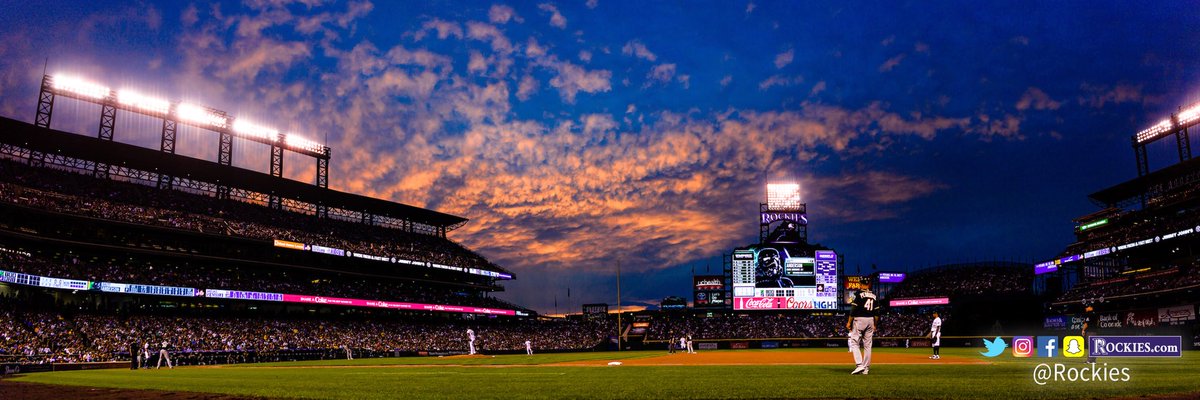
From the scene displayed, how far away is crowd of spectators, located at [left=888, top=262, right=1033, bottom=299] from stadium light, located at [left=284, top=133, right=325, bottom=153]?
6524 cm

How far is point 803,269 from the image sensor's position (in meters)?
73.1

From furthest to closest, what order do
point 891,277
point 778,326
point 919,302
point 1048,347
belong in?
point 891,277 → point 919,302 → point 778,326 → point 1048,347

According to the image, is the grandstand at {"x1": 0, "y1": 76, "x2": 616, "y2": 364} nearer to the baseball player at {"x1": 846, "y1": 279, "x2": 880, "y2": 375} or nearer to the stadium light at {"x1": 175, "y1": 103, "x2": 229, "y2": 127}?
the stadium light at {"x1": 175, "y1": 103, "x2": 229, "y2": 127}

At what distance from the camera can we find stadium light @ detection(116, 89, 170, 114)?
53.8m

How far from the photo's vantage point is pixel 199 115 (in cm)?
5853

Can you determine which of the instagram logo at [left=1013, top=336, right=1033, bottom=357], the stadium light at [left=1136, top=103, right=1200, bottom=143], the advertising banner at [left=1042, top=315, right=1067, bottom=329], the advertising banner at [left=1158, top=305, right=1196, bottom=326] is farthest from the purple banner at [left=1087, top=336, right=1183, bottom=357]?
the advertising banner at [left=1042, top=315, right=1067, bottom=329]

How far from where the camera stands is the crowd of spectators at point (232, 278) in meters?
43.2

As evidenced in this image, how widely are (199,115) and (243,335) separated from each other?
786 inches

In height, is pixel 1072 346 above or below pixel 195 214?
below

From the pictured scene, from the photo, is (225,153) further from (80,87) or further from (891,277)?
(891,277)

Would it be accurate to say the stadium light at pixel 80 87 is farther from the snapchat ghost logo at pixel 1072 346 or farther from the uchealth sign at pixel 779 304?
the snapchat ghost logo at pixel 1072 346

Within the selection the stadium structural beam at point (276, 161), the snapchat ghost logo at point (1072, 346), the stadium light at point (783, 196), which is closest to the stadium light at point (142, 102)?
the stadium structural beam at point (276, 161)

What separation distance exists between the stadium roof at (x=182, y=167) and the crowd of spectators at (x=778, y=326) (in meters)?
30.0

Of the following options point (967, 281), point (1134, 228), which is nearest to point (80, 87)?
point (967, 281)
